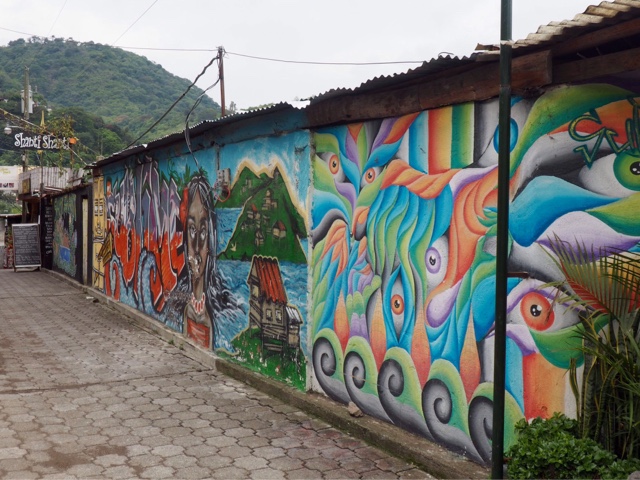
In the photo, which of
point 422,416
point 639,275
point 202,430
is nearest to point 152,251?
point 202,430

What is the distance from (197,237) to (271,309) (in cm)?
250

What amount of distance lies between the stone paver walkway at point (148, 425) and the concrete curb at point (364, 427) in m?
0.08

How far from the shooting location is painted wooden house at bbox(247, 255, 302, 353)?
20.8ft

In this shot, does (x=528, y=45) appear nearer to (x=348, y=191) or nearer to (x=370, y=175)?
(x=370, y=175)

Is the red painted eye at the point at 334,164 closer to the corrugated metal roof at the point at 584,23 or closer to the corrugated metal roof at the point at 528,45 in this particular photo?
the corrugated metal roof at the point at 528,45

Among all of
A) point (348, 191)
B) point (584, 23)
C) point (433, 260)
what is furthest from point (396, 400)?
point (584, 23)

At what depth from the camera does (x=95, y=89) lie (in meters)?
50.2

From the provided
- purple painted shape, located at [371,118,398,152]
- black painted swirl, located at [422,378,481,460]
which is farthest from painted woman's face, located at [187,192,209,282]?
black painted swirl, located at [422,378,481,460]

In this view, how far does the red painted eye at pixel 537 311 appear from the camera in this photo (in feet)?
12.5

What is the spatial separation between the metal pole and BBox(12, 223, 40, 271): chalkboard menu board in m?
20.6

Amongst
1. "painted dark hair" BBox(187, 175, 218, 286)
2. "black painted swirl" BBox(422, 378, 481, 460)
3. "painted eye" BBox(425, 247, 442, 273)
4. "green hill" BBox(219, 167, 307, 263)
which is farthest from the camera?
"painted dark hair" BBox(187, 175, 218, 286)

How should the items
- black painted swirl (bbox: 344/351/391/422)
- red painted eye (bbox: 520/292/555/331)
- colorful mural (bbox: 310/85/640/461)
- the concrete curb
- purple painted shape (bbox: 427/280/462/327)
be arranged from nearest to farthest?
colorful mural (bbox: 310/85/640/461), red painted eye (bbox: 520/292/555/331), the concrete curb, purple painted shape (bbox: 427/280/462/327), black painted swirl (bbox: 344/351/391/422)

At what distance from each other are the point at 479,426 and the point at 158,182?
7.47 metres

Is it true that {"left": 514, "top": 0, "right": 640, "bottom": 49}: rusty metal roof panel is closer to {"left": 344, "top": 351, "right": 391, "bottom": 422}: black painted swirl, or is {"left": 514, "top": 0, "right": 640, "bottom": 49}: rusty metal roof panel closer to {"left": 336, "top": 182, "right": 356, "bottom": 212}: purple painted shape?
{"left": 336, "top": 182, "right": 356, "bottom": 212}: purple painted shape
